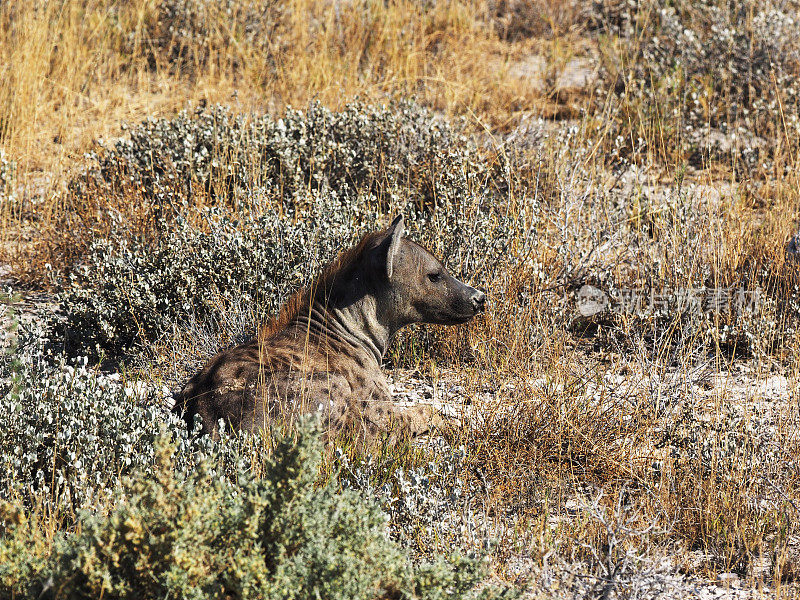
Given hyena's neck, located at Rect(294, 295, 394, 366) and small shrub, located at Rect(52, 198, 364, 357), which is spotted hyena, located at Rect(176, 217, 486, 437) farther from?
small shrub, located at Rect(52, 198, 364, 357)

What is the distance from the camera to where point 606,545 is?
4539mm

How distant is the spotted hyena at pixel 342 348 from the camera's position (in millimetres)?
5324

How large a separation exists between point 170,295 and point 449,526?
128 inches

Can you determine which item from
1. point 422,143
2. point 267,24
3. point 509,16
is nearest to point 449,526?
point 422,143

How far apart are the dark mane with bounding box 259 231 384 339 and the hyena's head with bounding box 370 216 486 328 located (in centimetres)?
11

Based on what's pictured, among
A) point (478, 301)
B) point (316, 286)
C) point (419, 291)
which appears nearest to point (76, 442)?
point (316, 286)

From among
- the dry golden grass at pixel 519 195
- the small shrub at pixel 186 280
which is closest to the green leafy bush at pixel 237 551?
the dry golden grass at pixel 519 195

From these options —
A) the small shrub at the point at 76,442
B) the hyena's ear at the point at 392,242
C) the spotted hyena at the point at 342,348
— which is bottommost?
the small shrub at the point at 76,442

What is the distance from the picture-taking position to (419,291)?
20.2 feet

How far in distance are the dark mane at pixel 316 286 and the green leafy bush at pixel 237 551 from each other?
2.28 meters

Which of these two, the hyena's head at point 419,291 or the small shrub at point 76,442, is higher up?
the hyena's head at point 419,291

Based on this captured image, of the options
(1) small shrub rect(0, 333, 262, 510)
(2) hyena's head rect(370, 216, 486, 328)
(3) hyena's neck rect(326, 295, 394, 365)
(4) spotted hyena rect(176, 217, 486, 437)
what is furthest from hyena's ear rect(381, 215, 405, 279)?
(1) small shrub rect(0, 333, 262, 510)

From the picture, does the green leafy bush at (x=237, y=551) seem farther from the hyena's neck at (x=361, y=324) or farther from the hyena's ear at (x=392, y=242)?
the hyena's neck at (x=361, y=324)

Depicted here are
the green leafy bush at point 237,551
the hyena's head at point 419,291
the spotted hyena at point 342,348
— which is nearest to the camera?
the green leafy bush at point 237,551
